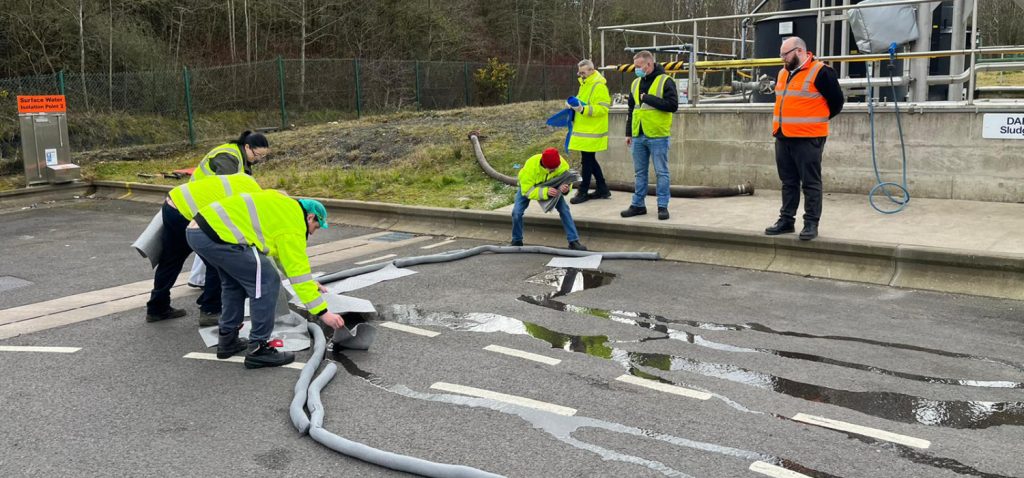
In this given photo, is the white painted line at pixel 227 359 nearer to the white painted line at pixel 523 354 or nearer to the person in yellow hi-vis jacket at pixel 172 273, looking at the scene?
the person in yellow hi-vis jacket at pixel 172 273

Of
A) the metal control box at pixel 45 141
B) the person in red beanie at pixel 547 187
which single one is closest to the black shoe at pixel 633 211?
the person in red beanie at pixel 547 187

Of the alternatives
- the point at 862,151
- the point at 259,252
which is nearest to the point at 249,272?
the point at 259,252

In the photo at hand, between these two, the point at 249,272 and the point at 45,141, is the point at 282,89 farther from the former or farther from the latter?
the point at 249,272

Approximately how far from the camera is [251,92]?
2686 cm

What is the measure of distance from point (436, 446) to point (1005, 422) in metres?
3.12

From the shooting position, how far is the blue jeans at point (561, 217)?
373 inches

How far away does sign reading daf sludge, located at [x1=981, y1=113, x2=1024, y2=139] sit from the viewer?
9414 millimetres

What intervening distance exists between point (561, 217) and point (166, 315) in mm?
4327

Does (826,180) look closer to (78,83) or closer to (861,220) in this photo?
(861,220)

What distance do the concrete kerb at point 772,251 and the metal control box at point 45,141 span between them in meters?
9.13

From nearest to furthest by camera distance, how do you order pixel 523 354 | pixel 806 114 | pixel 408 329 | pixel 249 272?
pixel 249 272 < pixel 523 354 < pixel 408 329 < pixel 806 114

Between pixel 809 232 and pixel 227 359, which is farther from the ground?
pixel 809 232

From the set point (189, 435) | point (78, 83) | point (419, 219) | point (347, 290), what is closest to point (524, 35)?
point (78, 83)

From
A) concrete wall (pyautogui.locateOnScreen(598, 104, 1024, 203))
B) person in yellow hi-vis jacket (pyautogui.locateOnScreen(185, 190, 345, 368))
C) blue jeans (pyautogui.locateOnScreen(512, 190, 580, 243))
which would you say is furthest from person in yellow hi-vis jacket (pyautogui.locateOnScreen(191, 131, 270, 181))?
concrete wall (pyautogui.locateOnScreen(598, 104, 1024, 203))
